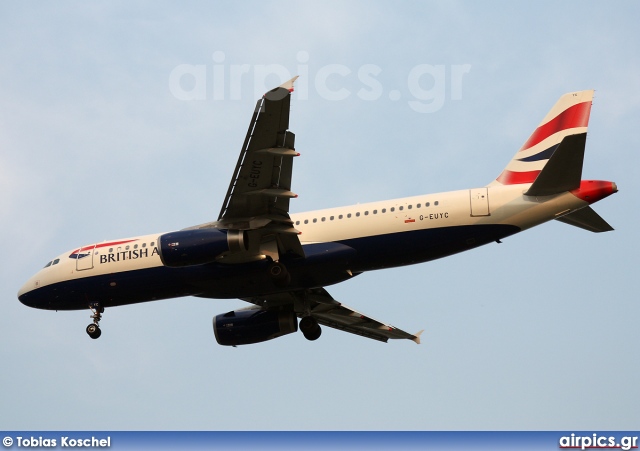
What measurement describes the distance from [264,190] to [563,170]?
31.2 ft

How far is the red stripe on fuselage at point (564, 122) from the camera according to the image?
122 ft

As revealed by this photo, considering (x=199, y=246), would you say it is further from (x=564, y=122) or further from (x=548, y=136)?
(x=564, y=122)

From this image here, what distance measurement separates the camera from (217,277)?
124ft

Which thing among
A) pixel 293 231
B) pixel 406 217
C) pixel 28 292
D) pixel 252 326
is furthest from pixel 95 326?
pixel 406 217

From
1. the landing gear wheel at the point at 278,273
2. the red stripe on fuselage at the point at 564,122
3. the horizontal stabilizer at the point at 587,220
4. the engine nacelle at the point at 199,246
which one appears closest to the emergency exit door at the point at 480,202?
the horizontal stabilizer at the point at 587,220

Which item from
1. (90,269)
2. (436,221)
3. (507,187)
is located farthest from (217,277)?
(507,187)

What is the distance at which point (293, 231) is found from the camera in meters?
36.4

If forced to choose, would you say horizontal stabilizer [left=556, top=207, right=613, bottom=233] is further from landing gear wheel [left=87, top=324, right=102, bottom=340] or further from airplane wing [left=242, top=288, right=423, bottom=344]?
landing gear wheel [left=87, top=324, right=102, bottom=340]

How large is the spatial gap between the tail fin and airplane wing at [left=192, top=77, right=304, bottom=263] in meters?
7.58

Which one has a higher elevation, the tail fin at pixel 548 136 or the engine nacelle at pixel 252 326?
the tail fin at pixel 548 136

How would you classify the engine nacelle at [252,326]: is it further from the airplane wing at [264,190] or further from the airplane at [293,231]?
the airplane wing at [264,190]

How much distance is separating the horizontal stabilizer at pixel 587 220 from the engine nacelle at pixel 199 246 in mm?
10843

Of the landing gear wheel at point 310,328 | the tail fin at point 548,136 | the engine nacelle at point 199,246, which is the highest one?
the tail fin at point 548,136

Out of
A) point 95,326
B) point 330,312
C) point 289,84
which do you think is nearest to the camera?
point 289,84
